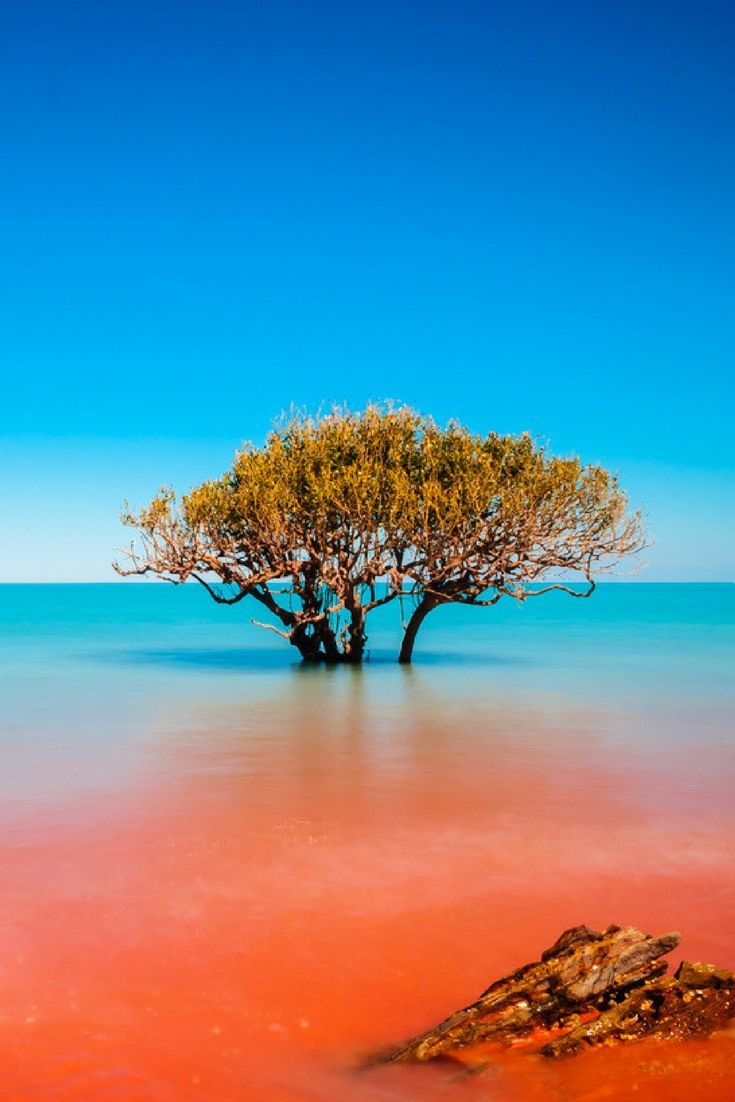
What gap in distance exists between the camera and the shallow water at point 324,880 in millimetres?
5324

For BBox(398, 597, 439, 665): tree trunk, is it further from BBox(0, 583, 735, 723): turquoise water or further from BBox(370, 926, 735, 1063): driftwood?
BBox(370, 926, 735, 1063): driftwood

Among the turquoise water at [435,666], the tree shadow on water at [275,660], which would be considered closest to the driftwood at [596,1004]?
the turquoise water at [435,666]

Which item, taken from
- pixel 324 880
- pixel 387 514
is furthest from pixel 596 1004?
pixel 387 514

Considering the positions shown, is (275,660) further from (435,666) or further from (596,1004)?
(596,1004)

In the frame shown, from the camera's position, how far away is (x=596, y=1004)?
17.8 feet

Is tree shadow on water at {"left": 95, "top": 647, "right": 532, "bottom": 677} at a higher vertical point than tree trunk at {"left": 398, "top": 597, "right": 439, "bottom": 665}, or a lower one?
lower

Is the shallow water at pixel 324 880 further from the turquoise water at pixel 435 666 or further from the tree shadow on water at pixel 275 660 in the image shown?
the tree shadow on water at pixel 275 660

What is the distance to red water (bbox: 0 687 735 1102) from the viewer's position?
17.1 ft

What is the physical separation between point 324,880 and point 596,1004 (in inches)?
144

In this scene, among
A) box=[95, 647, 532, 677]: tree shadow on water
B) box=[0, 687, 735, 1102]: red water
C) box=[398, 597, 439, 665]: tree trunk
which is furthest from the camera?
box=[95, 647, 532, 677]: tree shadow on water

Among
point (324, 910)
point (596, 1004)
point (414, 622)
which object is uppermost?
point (414, 622)

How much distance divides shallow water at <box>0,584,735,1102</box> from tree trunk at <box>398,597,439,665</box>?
25.9 feet

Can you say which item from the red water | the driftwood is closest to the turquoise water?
the red water

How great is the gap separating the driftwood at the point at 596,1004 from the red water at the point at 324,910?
13cm
